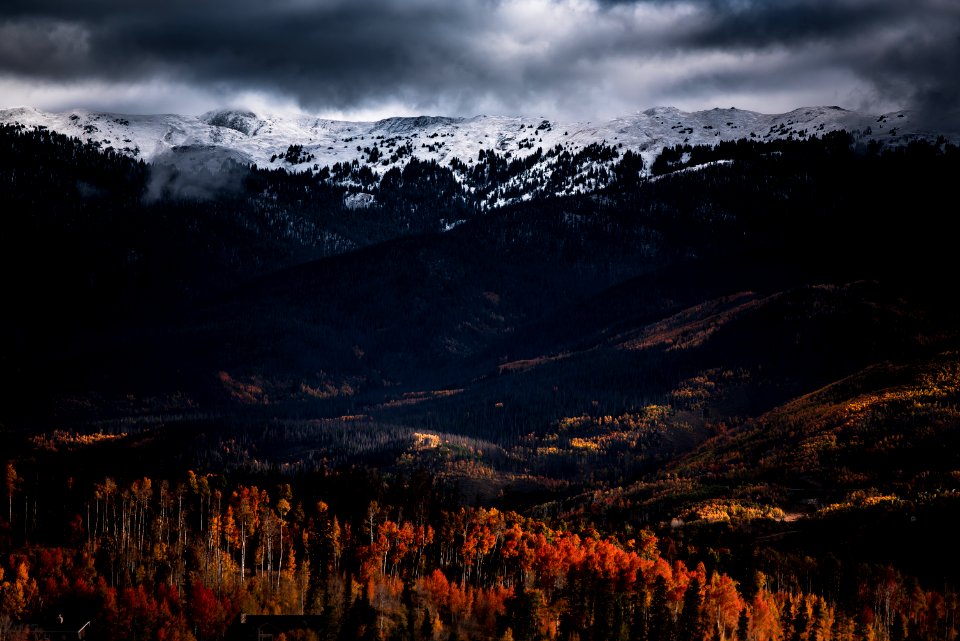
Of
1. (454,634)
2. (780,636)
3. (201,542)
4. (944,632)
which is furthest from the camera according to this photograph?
(201,542)

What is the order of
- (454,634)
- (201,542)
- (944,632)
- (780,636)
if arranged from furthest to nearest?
(201,542)
(944,632)
(780,636)
(454,634)

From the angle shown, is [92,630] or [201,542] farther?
[201,542]

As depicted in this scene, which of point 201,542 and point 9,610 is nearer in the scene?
point 9,610

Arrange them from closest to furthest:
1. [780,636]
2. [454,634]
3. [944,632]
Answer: [454,634] → [780,636] → [944,632]

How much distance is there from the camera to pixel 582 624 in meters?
169

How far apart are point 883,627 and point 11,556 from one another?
13982 cm

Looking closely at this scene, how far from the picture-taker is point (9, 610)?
16612 cm

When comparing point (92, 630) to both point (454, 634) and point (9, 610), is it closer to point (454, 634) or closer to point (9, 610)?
point (9, 610)

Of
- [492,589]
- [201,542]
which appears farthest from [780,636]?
[201,542]

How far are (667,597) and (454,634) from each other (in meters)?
34.0

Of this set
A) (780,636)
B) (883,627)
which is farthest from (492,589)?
(883,627)

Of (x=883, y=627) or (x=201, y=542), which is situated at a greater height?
(x=201, y=542)

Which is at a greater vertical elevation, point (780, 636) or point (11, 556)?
point (11, 556)

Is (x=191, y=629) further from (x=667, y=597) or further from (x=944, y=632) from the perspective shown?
(x=944, y=632)
